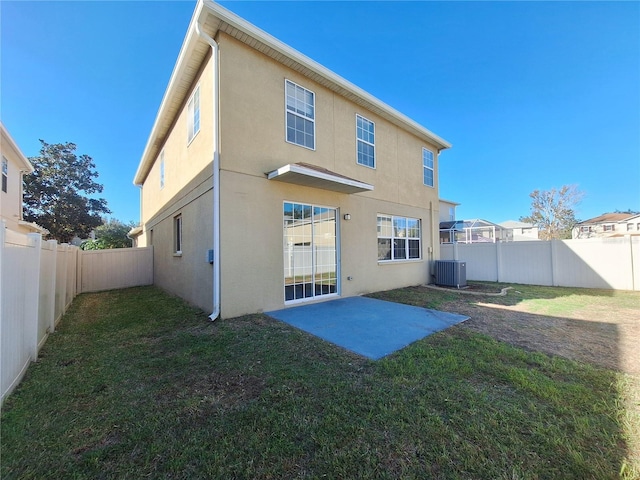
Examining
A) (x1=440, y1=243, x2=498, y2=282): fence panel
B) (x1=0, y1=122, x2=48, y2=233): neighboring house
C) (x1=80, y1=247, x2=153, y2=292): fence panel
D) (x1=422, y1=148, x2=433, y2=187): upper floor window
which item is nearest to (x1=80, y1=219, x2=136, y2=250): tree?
(x1=0, y1=122, x2=48, y2=233): neighboring house

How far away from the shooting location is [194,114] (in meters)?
7.44

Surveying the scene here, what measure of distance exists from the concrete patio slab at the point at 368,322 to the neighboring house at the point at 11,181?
13690mm

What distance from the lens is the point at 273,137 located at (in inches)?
261

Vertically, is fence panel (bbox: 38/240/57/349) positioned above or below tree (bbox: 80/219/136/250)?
below

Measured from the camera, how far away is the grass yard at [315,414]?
74.7 inches

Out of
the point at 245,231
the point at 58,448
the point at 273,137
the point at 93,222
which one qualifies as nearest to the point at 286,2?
the point at 273,137

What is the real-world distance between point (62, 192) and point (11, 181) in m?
11.6

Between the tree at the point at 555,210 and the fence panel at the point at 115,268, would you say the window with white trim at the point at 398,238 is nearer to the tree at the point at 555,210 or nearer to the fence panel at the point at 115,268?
the fence panel at the point at 115,268

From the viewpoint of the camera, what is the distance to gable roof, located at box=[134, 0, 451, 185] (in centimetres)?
543

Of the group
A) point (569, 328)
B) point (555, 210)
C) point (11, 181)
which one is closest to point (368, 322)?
point (569, 328)

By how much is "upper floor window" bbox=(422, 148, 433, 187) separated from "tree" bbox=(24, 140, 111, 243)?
2735 cm

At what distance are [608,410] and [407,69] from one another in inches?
526

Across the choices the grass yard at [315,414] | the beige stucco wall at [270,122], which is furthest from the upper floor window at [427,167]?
the grass yard at [315,414]

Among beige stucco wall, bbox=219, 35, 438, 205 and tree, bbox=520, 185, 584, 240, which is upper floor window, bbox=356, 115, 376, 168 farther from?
tree, bbox=520, 185, 584, 240
